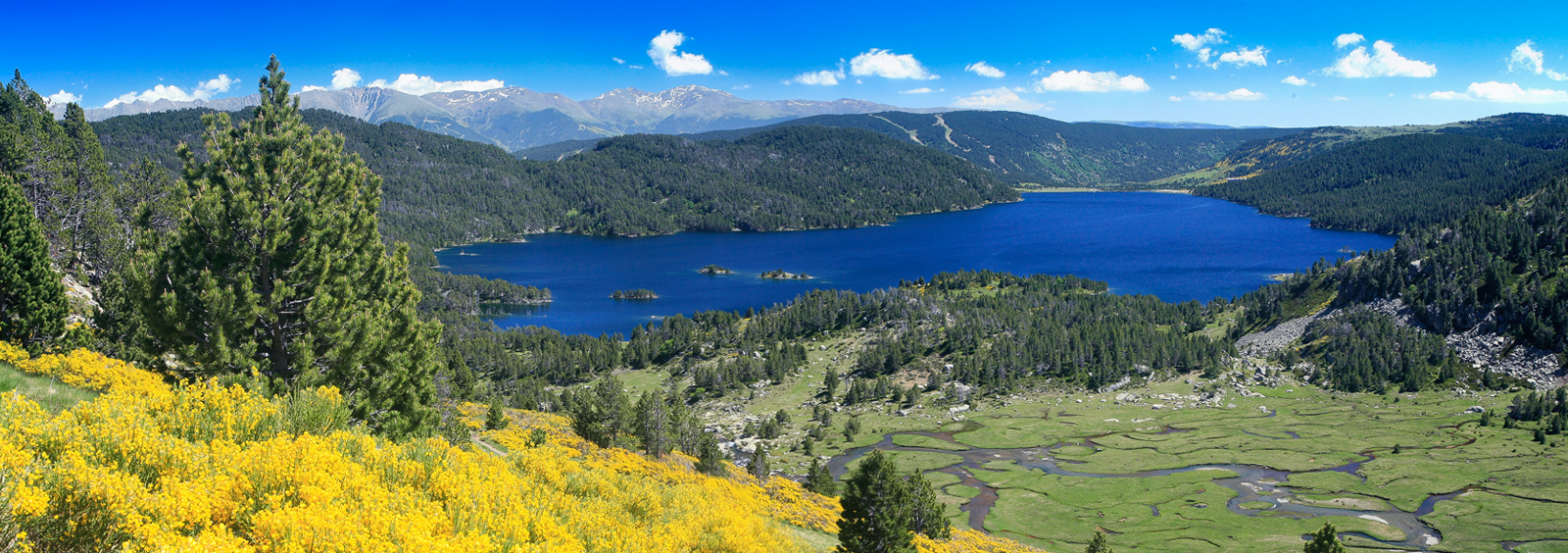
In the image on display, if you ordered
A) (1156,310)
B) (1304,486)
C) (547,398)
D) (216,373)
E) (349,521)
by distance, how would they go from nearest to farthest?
(349,521), (216,373), (1304,486), (547,398), (1156,310)

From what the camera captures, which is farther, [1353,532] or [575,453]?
[1353,532]

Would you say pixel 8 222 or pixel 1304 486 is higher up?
pixel 8 222

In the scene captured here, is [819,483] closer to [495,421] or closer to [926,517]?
[926,517]

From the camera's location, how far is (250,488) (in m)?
8.19

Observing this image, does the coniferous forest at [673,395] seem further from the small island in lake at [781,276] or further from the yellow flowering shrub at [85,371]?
the small island in lake at [781,276]

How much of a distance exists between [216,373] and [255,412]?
10010 millimetres

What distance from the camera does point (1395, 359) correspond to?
82.6m

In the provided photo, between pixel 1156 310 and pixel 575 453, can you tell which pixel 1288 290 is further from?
pixel 575 453

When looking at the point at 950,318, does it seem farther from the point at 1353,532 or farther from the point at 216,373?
the point at 216,373

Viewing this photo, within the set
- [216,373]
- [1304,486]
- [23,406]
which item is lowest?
[1304,486]

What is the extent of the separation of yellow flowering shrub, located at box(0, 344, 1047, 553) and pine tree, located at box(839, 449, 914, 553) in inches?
544

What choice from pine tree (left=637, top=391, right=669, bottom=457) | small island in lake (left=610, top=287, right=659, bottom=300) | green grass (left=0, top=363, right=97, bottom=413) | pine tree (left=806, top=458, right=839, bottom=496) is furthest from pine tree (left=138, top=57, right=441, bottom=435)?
small island in lake (left=610, top=287, right=659, bottom=300)

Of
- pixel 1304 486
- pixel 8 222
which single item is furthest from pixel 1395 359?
pixel 8 222

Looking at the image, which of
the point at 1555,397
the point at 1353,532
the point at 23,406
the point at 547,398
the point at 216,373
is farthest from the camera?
the point at 547,398
